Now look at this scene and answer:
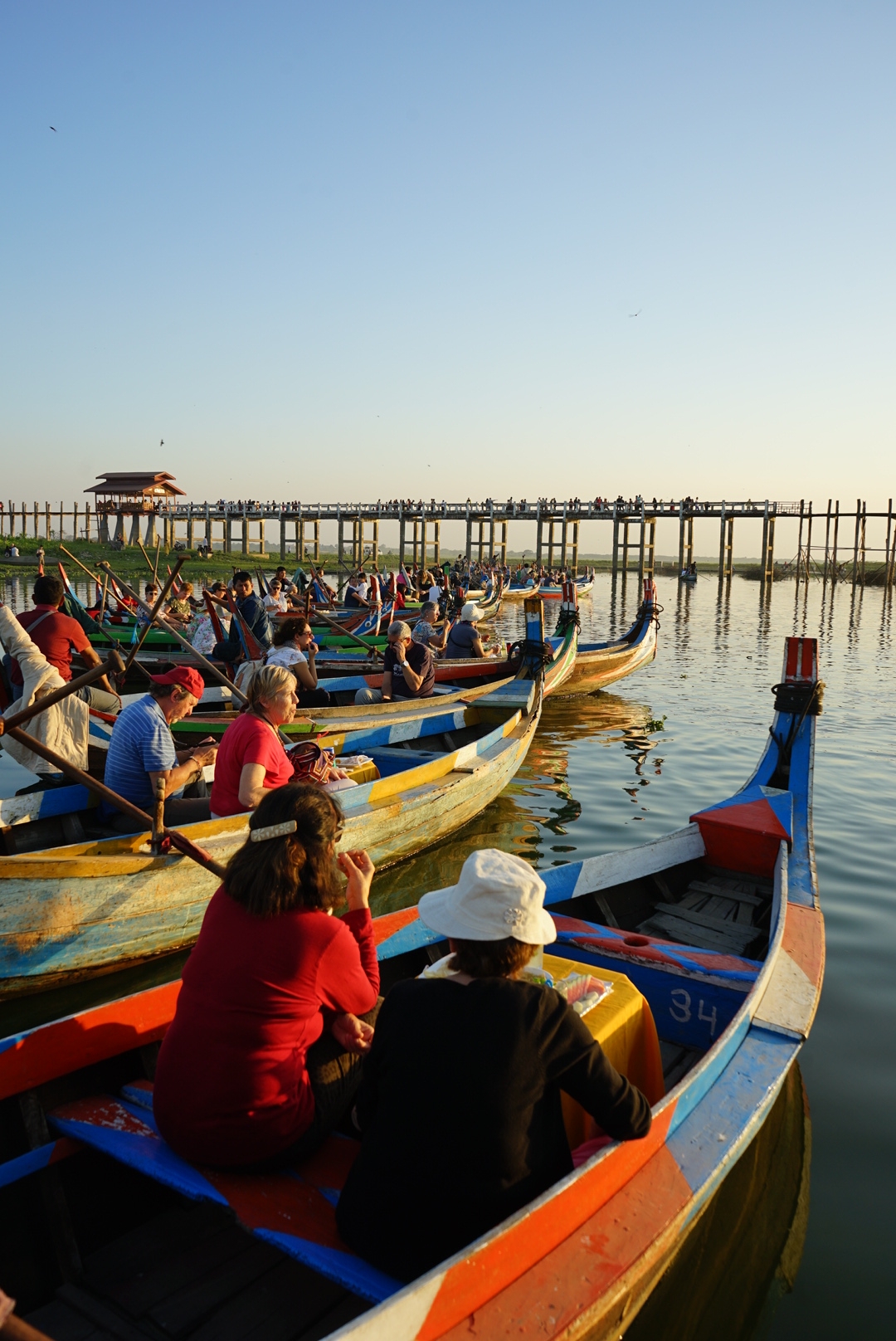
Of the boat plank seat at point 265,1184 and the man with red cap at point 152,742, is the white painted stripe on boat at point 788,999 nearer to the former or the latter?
the boat plank seat at point 265,1184

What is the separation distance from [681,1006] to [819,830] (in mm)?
5216

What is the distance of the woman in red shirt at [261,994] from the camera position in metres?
2.60

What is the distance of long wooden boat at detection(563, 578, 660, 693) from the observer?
51.4 ft

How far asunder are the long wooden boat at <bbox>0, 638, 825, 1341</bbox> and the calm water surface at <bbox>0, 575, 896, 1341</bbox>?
0.68 m

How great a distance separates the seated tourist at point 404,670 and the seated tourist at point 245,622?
1.94 meters

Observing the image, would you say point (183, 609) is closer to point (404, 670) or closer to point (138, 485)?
point (404, 670)

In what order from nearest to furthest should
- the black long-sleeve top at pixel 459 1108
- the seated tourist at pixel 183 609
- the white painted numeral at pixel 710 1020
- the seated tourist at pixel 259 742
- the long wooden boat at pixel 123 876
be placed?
the black long-sleeve top at pixel 459 1108
the white painted numeral at pixel 710 1020
the long wooden boat at pixel 123 876
the seated tourist at pixel 259 742
the seated tourist at pixel 183 609

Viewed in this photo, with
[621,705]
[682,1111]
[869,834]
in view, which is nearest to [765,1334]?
[682,1111]

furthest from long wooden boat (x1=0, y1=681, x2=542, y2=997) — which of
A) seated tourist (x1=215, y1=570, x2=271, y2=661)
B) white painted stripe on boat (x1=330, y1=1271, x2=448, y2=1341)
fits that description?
seated tourist (x1=215, y1=570, x2=271, y2=661)

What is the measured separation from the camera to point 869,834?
8617 mm

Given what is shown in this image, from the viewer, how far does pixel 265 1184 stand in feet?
8.96

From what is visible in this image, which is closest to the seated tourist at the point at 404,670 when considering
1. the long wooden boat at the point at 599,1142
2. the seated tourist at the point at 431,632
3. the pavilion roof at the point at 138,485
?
the seated tourist at the point at 431,632

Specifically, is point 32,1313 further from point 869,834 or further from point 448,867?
point 869,834

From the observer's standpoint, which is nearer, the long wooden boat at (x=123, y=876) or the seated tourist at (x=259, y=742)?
the long wooden boat at (x=123, y=876)
